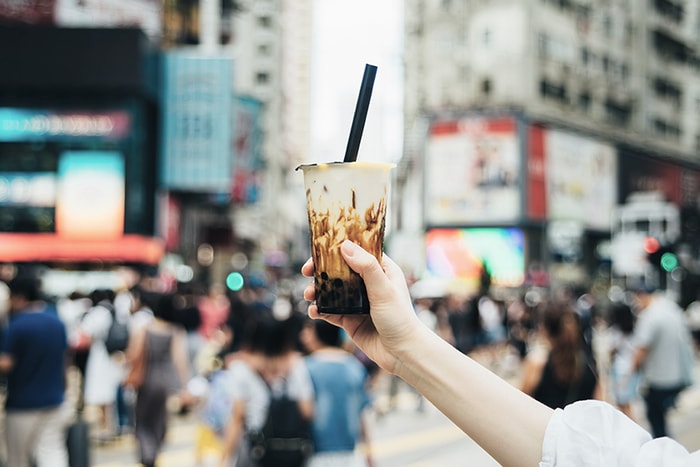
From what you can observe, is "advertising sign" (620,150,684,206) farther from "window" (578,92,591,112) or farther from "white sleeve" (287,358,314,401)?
"white sleeve" (287,358,314,401)

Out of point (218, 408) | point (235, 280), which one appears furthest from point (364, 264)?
point (235, 280)

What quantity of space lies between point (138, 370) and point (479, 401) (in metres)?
7.00

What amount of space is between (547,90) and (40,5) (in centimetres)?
2354

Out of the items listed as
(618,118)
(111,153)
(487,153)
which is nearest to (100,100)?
(111,153)

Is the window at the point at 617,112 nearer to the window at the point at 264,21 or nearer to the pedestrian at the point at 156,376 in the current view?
the window at the point at 264,21

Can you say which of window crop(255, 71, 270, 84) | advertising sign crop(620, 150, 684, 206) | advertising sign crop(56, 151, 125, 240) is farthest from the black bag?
window crop(255, 71, 270, 84)

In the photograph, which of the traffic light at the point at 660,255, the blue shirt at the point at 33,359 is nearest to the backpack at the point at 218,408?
the blue shirt at the point at 33,359

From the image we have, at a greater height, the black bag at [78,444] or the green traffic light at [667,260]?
the green traffic light at [667,260]

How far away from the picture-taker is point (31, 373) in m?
7.08

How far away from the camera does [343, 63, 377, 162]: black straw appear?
2.02 metres

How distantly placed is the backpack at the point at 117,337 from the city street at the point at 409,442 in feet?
3.92

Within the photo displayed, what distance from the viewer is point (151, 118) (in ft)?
116

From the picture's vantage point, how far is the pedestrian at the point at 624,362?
10109 millimetres

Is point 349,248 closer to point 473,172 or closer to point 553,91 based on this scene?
point 473,172
